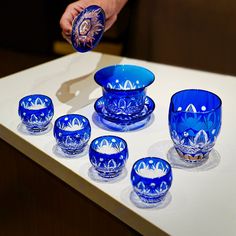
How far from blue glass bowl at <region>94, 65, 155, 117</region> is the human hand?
120mm

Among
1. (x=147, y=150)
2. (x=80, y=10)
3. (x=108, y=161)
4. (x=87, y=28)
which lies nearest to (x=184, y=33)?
(x=80, y=10)

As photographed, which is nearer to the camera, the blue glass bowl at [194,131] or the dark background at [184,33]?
the blue glass bowl at [194,131]

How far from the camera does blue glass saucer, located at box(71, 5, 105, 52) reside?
3.22 feet

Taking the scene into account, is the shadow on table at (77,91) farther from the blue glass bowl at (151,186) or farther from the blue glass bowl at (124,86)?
the blue glass bowl at (151,186)

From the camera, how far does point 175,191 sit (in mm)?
765

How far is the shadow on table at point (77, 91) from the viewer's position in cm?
109

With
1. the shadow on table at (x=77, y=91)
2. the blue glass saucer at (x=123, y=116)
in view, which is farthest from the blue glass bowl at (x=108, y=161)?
the shadow on table at (x=77, y=91)

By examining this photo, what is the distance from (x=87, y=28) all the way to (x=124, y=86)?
6.2 inches

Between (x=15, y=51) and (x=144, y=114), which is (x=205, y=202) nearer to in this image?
(x=144, y=114)

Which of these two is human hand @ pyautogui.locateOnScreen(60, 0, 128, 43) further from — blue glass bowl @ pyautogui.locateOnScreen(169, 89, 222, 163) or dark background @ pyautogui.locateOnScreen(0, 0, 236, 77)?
dark background @ pyautogui.locateOnScreen(0, 0, 236, 77)

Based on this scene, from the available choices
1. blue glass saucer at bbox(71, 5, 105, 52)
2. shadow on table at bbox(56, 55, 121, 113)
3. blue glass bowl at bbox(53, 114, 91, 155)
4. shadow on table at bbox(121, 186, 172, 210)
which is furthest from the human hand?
shadow on table at bbox(121, 186, 172, 210)

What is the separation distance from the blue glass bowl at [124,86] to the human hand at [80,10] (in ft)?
0.39

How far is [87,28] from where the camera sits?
102 cm

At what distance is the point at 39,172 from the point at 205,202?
37 cm
